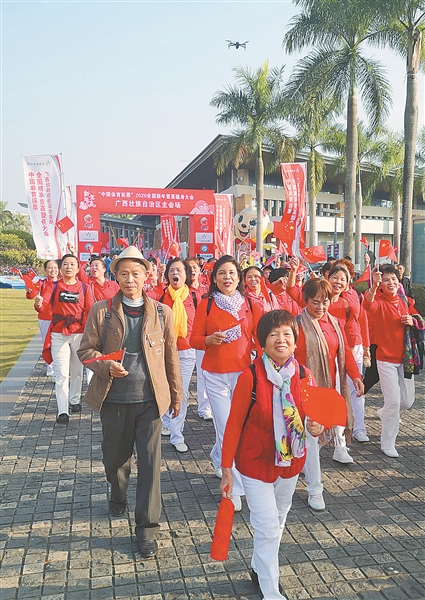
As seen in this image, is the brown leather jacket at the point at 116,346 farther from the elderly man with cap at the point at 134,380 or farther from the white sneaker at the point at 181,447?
the white sneaker at the point at 181,447

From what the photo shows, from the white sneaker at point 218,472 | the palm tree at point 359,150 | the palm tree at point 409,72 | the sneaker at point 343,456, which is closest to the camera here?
the white sneaker at point 218,472

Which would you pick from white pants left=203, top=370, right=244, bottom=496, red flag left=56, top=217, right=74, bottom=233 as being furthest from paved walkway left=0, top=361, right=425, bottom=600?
red flag left=56, top=217, right=74, bottom=233

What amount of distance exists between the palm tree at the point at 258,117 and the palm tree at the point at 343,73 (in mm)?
8101

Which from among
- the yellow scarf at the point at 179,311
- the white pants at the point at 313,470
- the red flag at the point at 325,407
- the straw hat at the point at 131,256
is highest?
the straw hat at the point at 131,256

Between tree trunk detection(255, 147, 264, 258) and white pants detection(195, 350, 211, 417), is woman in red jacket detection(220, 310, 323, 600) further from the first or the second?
tree trunk detection(255, 147, 264, 258)

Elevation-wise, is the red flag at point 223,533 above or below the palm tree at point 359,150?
below

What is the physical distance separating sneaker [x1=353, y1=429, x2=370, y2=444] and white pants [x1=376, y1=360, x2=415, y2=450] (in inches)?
12.9

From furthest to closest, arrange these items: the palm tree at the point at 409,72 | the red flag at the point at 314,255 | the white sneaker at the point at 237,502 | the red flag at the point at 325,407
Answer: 1. the palm tree at the point at 409,72
2. the red flag at the point at 314,255
3. the white sneaker at the point at 237,502
4. the red flag at the point at 325,407

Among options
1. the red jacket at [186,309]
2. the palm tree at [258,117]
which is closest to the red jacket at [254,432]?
the red jacket at [186,309]

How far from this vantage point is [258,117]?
2723 centimetres

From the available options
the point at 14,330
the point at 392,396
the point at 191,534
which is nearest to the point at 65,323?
the point at 191,534

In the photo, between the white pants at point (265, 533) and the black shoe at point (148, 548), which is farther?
the black shoe at point (148, 548)

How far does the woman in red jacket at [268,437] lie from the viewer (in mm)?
2635

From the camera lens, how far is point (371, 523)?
12.0ft
